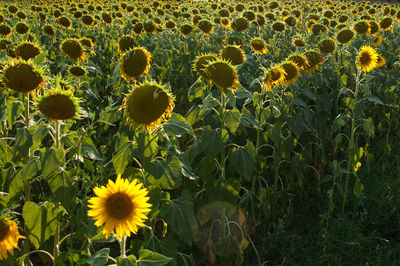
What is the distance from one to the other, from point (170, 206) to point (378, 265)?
1746 millimetres

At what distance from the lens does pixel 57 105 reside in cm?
195

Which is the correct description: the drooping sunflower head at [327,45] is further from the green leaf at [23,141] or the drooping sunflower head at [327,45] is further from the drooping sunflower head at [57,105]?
the green leaf at [23,141]

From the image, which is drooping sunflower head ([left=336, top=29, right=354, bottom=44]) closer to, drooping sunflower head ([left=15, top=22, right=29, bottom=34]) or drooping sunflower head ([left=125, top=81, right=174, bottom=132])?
drooping sunflower head ([left=125, top=81, right=174, bottom=132])

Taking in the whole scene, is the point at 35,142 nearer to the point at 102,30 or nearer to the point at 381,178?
the point at 381,178

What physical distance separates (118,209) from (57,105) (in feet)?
2.24

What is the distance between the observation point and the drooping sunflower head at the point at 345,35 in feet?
15.8

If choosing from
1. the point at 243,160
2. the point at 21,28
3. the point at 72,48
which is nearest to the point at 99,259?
the point at 243,160

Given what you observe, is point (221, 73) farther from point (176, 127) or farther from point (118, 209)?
point (118, 209)

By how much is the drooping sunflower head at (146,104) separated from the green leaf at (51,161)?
38 centimetres

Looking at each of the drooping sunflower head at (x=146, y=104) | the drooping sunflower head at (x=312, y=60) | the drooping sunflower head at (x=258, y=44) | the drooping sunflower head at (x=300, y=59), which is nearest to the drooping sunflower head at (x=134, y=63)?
the drooping sunflower head at (x=146, y=104)

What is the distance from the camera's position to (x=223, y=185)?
2.68 meters

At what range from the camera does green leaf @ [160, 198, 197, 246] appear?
7.27ft

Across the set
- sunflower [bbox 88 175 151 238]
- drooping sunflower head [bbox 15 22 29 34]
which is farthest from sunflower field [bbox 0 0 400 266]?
drooping sunflower head [bbox 15 22 29 34]

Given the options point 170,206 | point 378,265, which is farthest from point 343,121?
point 170,206
